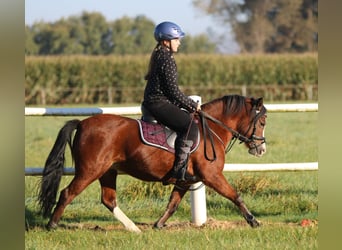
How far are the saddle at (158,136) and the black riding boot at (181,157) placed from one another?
0.06m

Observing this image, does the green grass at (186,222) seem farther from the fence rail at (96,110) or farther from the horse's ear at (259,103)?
the horse's ear at (259,103)

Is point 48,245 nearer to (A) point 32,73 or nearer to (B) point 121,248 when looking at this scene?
(B) point 121,248

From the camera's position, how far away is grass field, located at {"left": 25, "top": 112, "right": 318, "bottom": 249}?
18.4ft

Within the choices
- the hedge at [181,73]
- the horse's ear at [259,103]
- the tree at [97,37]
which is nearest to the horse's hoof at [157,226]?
the horse's ear at [259,103]

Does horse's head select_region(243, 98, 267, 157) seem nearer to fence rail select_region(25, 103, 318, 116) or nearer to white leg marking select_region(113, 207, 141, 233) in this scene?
fence rail select_region(25, 103, 318, 116)

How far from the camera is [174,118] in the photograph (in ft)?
20.2

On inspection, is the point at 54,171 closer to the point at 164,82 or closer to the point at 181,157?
the point at 181,157

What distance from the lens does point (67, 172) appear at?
675 centimetres

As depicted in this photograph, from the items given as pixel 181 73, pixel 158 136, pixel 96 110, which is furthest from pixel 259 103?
pixel 181 73

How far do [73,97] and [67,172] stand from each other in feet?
125

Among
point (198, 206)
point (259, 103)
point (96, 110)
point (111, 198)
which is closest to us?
point (111, 198)

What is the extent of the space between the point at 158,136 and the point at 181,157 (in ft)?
0.95
